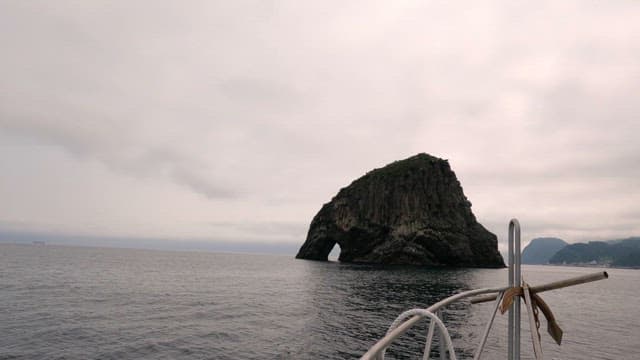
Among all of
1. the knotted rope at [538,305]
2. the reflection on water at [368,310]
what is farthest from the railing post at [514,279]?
the reflection on water at [368,310]

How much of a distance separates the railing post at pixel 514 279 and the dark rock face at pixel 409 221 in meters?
114

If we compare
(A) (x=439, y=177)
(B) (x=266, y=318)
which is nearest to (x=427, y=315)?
(B) (x=266, y=318)

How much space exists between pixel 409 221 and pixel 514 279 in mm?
119410

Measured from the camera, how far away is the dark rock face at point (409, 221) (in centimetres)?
11700

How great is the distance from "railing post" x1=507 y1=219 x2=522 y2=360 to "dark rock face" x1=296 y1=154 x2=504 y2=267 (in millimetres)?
114295

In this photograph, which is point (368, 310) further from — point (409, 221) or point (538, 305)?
point (409, 221)

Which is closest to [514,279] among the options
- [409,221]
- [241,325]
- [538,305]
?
[538,305]

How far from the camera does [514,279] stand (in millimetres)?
4684

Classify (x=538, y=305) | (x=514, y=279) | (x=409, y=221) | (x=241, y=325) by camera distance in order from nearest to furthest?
(x=538, y=305)
(x=514, y=279)
(x=241, y=325)
(x=409, y=221)

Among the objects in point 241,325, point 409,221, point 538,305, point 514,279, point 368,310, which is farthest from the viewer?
point 409,221

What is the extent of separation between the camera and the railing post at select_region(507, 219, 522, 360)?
4328mm

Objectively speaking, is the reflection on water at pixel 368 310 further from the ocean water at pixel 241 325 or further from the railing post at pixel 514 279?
the railing post at pixel 514 279

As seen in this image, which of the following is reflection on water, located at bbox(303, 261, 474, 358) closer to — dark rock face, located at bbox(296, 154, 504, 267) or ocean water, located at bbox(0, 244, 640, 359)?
ocean water, located at bbox(0, 244, 640, 359)

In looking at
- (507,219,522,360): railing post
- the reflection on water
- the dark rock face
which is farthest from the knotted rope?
the dark rock face
